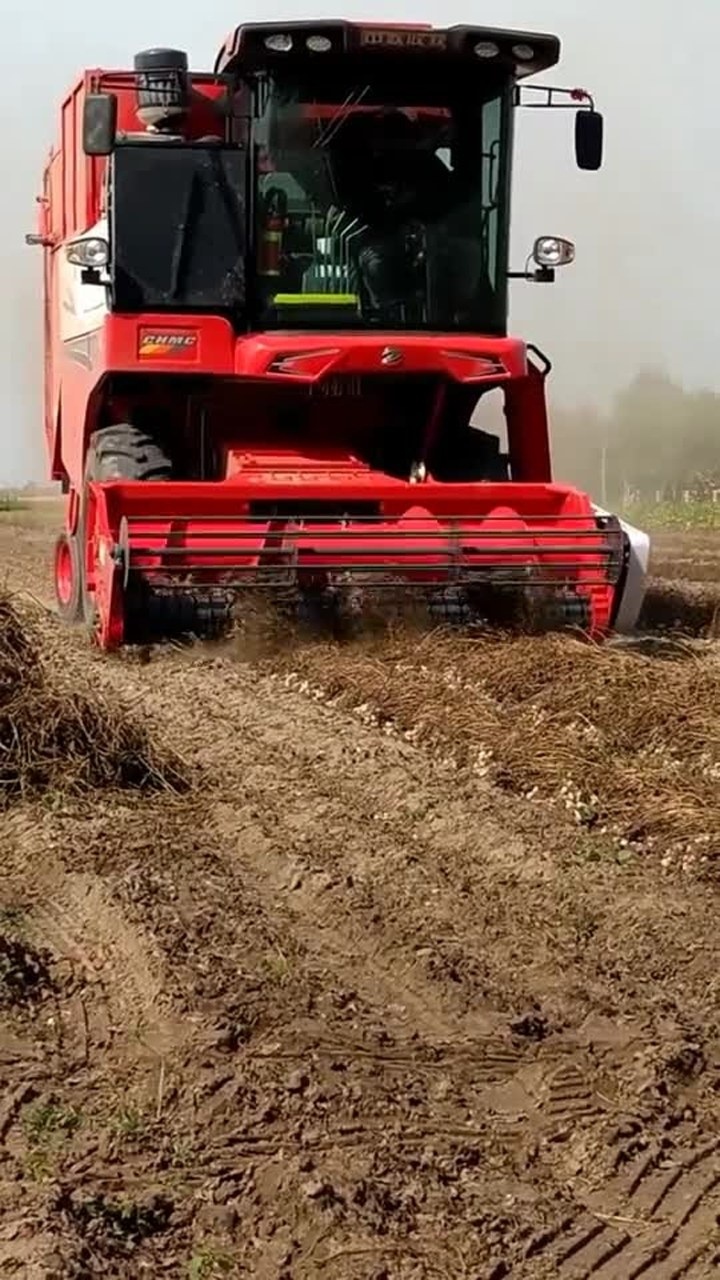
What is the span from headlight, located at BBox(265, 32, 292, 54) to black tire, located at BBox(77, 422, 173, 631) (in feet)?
6.79

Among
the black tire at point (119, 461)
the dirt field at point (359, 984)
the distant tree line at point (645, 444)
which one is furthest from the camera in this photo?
the distant tree line at point (645, 444)

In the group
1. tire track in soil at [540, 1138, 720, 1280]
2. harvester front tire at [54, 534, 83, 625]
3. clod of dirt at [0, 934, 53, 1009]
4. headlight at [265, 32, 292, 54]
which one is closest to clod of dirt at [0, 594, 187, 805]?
clod of dirt at [0, 934, 53, 1009]

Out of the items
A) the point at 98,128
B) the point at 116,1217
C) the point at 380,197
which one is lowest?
the point at 116,1217

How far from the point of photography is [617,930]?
168 inches

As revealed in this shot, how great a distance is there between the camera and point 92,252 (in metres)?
9.09

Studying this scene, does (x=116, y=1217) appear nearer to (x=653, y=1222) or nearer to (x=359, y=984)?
(x=653, y=1222)

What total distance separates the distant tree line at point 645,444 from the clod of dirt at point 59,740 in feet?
87.1

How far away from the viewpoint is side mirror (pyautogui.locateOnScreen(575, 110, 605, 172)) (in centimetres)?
905

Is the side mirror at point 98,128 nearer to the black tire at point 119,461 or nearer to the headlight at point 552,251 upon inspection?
the black tire at point 119,461

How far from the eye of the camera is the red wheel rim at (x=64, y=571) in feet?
33.2

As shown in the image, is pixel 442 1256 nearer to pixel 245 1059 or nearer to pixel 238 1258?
pixel 238 1258

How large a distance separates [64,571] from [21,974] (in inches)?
265

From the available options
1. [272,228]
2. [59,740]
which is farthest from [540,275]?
[59,740]

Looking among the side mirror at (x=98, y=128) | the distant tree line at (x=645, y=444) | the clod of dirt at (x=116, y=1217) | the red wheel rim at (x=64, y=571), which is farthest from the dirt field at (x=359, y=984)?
the distant tree line at (x=645, y=444)
